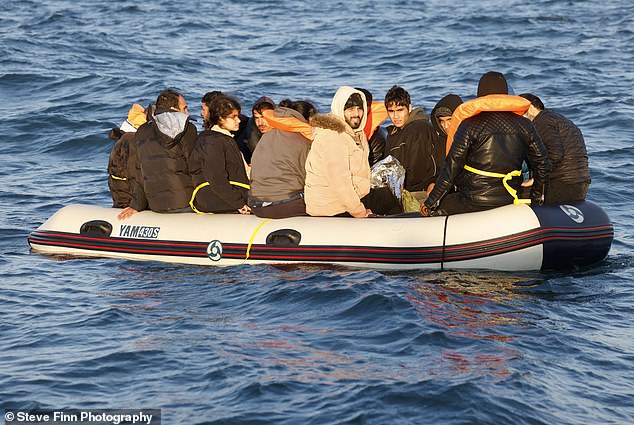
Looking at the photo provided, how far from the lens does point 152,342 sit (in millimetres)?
7148

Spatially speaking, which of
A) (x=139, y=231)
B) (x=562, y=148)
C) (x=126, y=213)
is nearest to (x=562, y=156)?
(x=562, y=148)

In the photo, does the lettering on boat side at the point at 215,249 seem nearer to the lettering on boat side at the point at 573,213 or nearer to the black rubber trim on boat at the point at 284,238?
the black rubber trim on boat at the point at 284,238

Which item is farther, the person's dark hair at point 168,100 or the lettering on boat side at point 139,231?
the lettering on boat side at point 139,231

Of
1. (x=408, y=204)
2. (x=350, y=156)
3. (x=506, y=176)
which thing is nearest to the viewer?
(x=506, y=176)

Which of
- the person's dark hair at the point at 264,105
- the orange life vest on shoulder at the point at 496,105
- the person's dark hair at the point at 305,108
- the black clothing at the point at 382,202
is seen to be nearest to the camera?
the orange life vest on shoulder at the point at 496,105

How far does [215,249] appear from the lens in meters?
9.03

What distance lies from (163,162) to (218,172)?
1.75ft

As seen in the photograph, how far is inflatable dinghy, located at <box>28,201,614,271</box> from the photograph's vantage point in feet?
27.4

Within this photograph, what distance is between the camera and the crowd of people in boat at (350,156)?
8.34 metres

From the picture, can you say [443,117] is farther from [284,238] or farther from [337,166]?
[284,238]

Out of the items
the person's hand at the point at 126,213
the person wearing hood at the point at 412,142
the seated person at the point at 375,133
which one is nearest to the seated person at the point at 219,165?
the person's hand at the point at 126,213

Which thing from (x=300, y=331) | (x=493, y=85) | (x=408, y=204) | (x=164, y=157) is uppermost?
(x=493, y=85)

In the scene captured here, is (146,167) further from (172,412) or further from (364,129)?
(172,412)

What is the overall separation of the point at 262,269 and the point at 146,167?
1478mm
